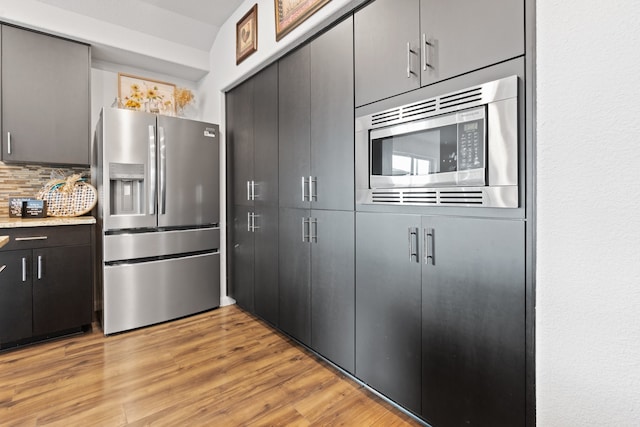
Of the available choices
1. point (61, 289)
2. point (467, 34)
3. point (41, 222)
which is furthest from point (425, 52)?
point (61, 289)

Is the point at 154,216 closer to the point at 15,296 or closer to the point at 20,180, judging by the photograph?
the point at 15,296

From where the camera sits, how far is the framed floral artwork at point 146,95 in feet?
10.2

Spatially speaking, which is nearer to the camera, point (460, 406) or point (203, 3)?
point (460, 406)

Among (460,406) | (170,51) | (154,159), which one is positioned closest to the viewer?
(460,406)

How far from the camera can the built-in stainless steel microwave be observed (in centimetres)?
121

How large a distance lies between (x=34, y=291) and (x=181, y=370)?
136cm

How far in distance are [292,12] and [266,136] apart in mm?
900

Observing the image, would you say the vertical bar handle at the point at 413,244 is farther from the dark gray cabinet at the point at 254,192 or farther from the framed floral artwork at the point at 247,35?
the framed floral artwork at the point at 247,35

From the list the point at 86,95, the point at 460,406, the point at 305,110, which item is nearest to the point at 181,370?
the point at 460,406

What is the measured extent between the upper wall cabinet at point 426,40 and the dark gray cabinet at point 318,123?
0.46 feet

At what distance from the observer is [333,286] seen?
2.07m

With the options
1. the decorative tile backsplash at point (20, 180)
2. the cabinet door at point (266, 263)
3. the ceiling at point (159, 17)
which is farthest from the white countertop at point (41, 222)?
the ceiling at point (159, 17)
